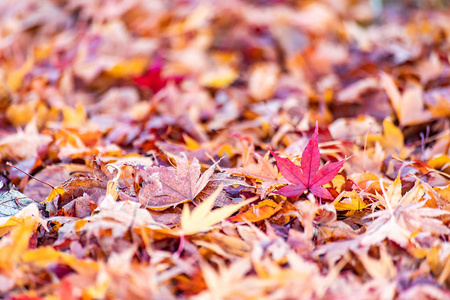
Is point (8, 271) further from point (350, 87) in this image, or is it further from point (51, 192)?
point (350, 87)

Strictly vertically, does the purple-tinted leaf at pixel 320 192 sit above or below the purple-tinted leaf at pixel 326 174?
below

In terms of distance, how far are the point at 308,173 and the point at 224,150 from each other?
238mm

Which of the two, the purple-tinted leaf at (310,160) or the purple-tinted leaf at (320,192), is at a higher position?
the purple-tinted leaf at (310,160)

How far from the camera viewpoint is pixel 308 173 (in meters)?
0.61

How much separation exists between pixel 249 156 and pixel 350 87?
57 cm

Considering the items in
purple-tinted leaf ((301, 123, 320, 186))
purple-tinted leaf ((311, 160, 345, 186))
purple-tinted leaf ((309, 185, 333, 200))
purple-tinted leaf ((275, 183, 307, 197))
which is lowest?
purple-tinted leaf ((309, 185, 333, 200))

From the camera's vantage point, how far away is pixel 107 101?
1.16 m

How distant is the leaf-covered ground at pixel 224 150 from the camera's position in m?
0.50

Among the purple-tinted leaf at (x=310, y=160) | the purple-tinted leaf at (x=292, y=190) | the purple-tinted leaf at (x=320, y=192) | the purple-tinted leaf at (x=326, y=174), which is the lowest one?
the purple-tinted leaf at (x=320, y=192)

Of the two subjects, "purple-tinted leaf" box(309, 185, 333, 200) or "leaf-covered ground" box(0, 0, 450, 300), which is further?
"purple-tinted leaf" box(309, 185, 333, 200)

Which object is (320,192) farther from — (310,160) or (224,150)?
(224,150)

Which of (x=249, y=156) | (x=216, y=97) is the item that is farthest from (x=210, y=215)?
(x=216, y=97)

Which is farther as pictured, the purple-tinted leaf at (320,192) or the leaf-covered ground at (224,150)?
the purple-tinted leaf at (320,192)

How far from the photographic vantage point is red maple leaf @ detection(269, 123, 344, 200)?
1.98 feet
